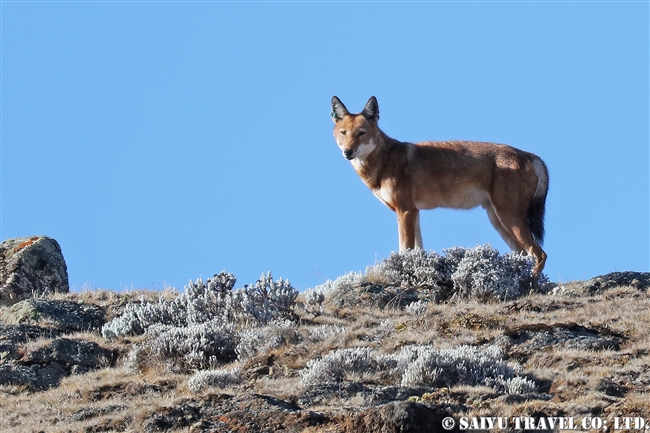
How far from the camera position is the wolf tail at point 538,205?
14109 millimetres

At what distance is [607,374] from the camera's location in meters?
7.99

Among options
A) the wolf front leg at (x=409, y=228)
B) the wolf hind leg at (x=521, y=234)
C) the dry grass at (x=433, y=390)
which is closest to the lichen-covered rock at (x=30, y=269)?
the dry grass at (x=433, y=390)

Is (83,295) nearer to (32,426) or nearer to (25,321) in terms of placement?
(25,321)

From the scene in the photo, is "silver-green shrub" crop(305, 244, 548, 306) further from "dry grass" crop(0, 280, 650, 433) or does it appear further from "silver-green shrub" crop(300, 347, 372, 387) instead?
"silver-green shrub" crop(300, 347, 372, 387)

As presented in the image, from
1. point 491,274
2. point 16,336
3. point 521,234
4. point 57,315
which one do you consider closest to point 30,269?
point 57,315

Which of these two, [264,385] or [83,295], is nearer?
[264,385]

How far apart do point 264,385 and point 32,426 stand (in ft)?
6.29

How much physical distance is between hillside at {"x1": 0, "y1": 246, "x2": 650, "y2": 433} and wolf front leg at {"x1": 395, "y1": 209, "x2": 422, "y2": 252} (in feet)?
3.37

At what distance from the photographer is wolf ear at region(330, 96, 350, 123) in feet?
50.6

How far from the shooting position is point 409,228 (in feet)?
46.3

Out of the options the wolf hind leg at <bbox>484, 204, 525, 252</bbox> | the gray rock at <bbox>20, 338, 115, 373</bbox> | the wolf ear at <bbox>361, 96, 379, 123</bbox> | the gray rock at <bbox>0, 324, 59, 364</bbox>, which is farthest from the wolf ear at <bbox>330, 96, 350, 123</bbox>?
the gray rock at <bbox>20, 338, 115, 373</bbox>

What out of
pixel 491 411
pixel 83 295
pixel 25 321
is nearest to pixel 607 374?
pixel 491 411

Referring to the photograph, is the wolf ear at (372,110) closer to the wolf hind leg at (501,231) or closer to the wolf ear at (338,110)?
the wolf ear at (338,110)

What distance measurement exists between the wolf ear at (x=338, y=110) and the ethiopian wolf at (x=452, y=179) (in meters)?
0.32
